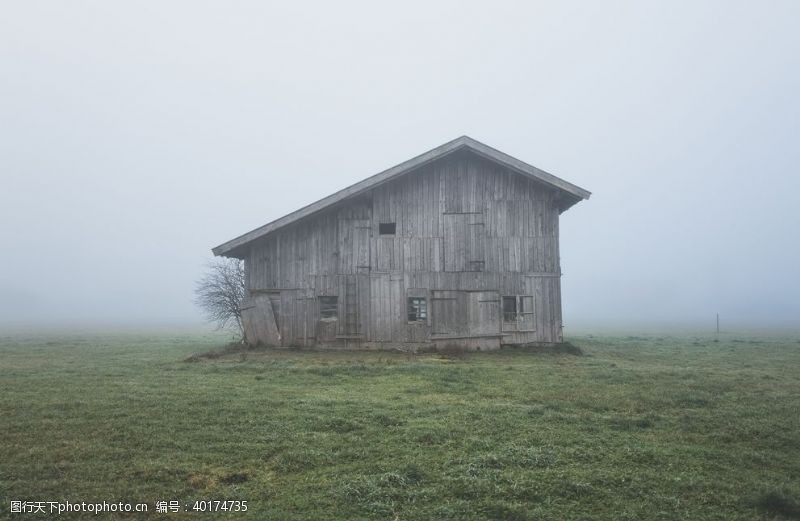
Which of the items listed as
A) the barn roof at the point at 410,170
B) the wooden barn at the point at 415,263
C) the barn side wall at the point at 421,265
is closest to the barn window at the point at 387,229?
the wooden barn at the point at 415,263

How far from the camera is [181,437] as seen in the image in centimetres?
775

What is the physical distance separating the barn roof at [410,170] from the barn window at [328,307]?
3385mm

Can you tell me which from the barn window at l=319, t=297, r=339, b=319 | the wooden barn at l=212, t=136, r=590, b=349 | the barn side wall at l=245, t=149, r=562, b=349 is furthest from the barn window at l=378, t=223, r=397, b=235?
the barn window at l=319, t=297, r=339, b=319

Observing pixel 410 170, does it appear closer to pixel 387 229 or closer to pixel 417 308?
pixel 387 229

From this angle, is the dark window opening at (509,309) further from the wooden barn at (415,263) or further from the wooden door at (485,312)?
the wooden door at (485,312)

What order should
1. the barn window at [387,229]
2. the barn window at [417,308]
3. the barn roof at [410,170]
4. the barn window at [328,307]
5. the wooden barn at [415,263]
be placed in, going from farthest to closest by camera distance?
the barn window at [387,229], the barn window at [328,307], the barn window at [417,308], the wooden barn at [415,263], the barn roof at [410,170]

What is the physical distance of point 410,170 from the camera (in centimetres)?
2114

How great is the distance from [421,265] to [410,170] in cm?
379

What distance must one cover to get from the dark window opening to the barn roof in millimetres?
4831

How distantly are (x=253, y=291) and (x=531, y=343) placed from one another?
1131 centimetres

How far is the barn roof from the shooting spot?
20688 mm

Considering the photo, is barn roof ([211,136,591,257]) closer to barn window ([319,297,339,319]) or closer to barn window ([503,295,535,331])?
barn window ([319,297,339,319])

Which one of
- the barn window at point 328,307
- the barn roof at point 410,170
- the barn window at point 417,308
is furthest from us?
the barn window at point 328,307

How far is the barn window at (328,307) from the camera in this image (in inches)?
832
